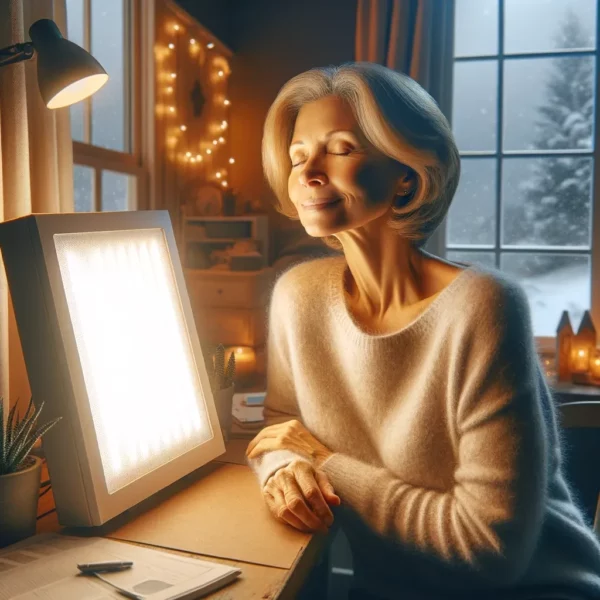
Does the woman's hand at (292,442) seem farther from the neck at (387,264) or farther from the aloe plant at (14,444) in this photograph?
the aloe plant at (14,444)

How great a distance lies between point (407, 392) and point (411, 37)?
2767mm

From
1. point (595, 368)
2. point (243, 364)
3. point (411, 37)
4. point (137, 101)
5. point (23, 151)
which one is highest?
point (411, 37)

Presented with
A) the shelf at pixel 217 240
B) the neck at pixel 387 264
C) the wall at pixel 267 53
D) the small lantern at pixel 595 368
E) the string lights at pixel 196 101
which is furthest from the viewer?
the wall at pixel 267 53

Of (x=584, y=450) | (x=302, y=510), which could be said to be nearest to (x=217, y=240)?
(x=584, y=450)

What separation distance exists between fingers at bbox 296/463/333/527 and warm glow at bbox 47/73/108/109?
2.58 feet

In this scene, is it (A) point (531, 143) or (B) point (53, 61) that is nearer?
(B) point (53, 61)

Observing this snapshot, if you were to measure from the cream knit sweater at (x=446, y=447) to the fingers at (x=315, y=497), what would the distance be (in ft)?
0.13

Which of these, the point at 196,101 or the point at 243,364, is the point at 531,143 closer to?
the point at 196,101

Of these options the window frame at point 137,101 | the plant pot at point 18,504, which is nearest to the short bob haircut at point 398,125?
the plant pot at point 18,504

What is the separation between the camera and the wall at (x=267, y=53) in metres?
3.74

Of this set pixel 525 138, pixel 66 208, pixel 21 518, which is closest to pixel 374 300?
pixel 21 518

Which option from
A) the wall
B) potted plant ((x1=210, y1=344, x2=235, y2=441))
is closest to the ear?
potted plant ((x1=210, y1=344, x2=235, y2=441))

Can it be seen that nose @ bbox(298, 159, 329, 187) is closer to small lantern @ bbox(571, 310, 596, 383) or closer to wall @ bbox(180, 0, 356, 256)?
small lantern @ bbox(571, 310, 596, 383)

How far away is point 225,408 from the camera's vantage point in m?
1.26
